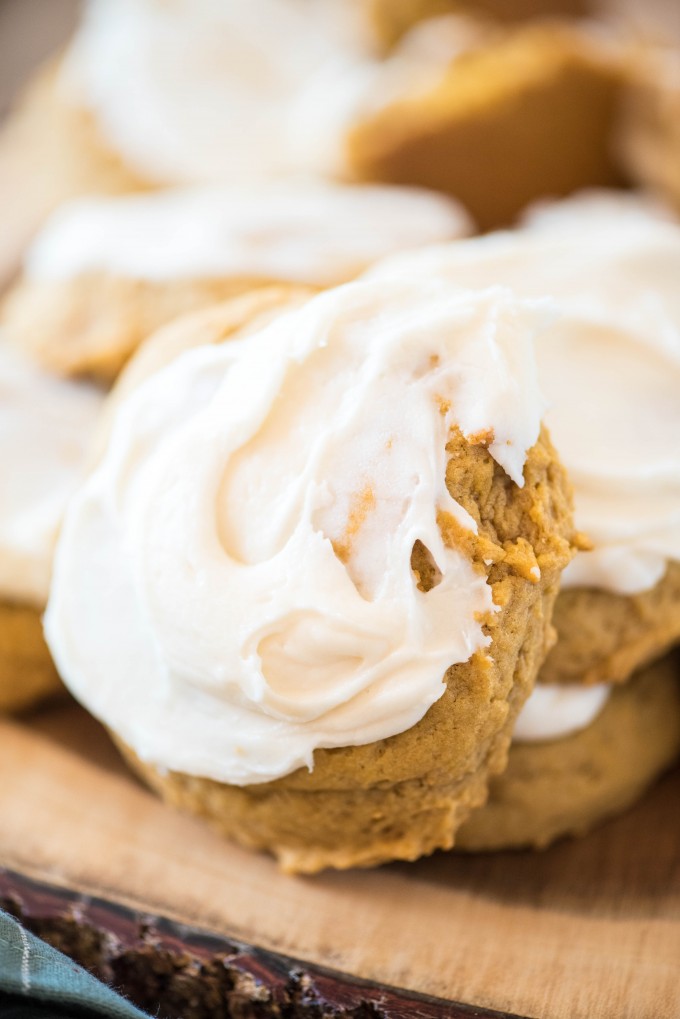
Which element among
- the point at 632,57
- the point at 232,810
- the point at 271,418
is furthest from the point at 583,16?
the point at 232,810

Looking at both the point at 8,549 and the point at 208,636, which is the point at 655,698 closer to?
the point at 208,636

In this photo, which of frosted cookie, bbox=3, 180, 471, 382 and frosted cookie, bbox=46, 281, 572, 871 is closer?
frosted cookie, bbox=46, 281, 572, 871

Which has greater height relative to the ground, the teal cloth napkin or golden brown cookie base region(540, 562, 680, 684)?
golden brown cookie base region(540, 562, 680, 684)

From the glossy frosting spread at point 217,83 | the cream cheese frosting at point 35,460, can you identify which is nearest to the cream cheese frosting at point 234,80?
the glossy frosting spread at point 217,83

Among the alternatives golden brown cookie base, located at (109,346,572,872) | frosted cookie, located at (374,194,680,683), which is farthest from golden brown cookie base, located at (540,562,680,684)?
golden brown cookie base, located at (109,346,572,872)

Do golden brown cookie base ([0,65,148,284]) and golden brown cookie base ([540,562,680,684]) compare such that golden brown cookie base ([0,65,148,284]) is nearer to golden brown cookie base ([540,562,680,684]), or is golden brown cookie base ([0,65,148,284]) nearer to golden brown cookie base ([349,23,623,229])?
golden brown cookie base ([349,23,623,229])

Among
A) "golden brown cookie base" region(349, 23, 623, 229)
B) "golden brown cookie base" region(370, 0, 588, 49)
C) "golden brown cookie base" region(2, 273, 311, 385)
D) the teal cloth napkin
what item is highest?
"golden brown cookie base" region(370, 0, 588, 49)
